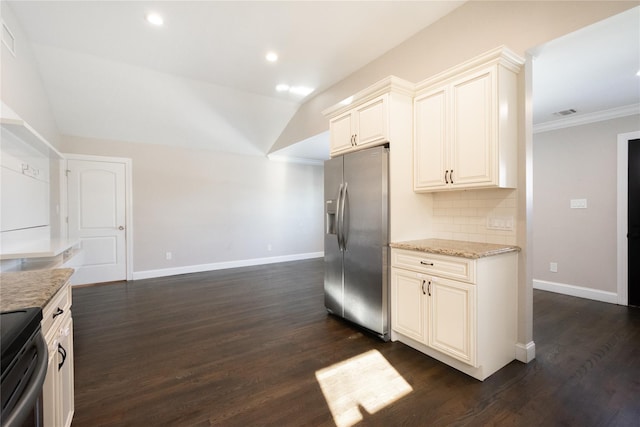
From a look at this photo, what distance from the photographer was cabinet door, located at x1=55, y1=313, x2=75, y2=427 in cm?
134

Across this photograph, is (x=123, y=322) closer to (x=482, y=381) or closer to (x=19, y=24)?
(x=19, y=24)

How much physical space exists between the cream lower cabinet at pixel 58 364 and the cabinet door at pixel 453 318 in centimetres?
228

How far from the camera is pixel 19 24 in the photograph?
8.96ft

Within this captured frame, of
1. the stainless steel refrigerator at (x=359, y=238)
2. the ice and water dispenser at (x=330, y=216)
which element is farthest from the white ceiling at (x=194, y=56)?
the ice and water dispenser at (x=330, y=216)

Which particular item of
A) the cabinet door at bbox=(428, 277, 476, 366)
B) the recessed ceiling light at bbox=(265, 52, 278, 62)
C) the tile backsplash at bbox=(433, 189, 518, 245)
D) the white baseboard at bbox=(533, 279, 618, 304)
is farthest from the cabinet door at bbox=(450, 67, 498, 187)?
the white baseboard at bbox=(533, 279, 618, 304)

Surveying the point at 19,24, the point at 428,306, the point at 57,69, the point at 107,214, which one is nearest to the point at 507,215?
the point at 428,306

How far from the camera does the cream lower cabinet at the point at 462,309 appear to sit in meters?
1.98

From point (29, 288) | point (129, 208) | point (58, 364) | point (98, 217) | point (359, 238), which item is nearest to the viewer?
point (29, 288)

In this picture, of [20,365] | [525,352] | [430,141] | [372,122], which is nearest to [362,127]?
[372,122]

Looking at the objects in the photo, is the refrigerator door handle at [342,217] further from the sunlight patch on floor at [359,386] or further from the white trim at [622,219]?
the white trim at [622,219]

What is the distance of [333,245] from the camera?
3148 mm

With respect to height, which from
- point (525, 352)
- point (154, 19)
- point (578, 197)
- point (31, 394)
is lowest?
point (525, 352)

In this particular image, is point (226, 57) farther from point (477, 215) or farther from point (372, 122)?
point (477, 215)

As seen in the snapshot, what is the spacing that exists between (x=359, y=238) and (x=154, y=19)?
2911mm
